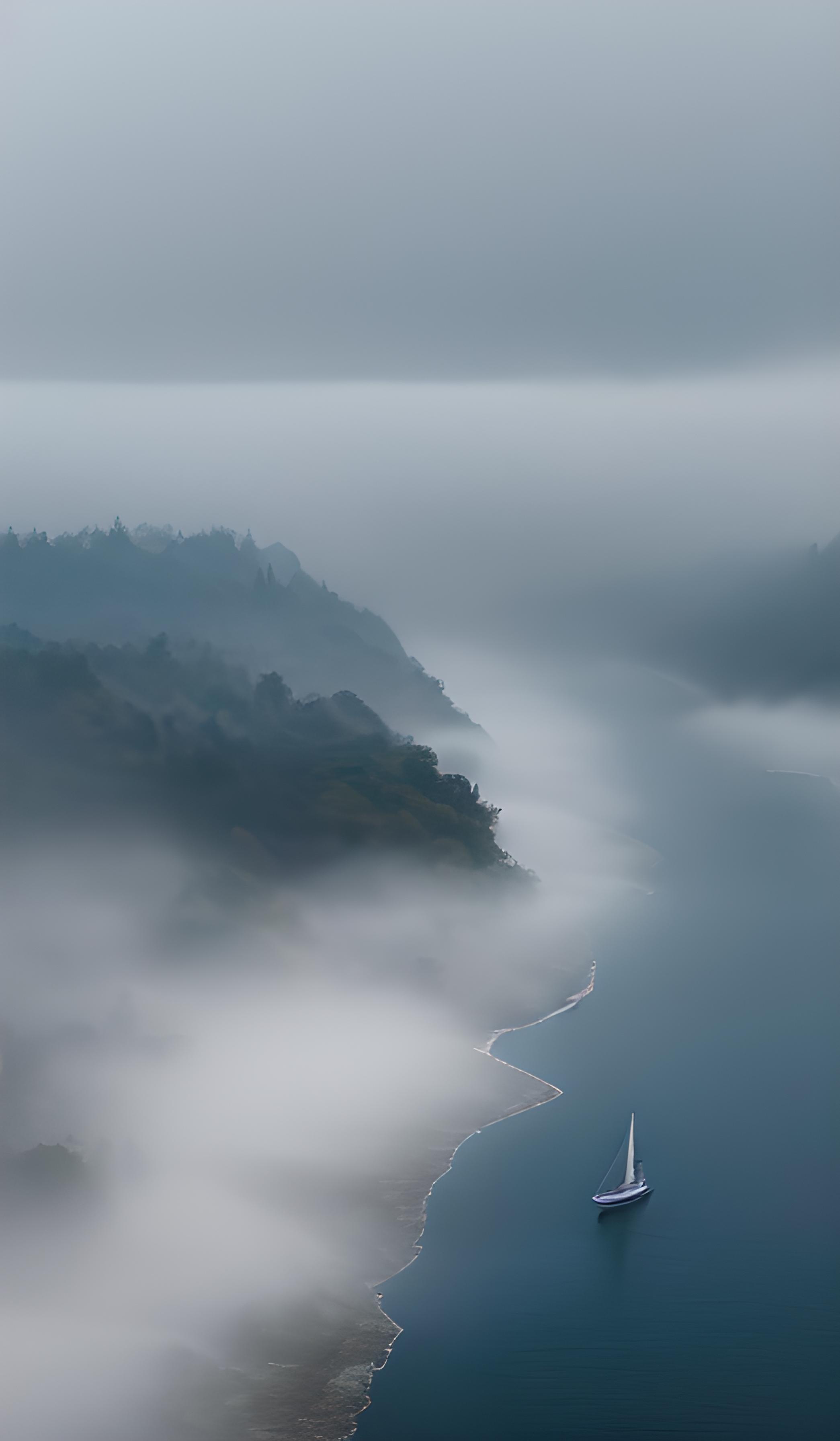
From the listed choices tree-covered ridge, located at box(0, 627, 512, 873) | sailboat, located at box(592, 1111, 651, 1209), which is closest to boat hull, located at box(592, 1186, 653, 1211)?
sailboat, located at box(592, 1111, 651, 1209)

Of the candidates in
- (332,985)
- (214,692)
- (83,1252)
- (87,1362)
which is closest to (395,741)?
(214,692)

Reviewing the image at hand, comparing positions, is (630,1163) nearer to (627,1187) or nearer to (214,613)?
(627,1187)

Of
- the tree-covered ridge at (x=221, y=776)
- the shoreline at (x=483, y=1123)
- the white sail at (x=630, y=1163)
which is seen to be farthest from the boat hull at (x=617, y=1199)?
the tree-covered ridge at (x=221, y=776)

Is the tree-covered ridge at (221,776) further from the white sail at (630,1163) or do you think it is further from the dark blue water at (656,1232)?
the white sail at (630,1163)

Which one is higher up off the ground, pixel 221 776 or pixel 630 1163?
pixel 221 776

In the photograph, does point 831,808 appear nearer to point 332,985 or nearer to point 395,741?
point 395,741

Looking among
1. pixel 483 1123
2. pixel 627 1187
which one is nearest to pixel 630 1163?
pixel 627 1187

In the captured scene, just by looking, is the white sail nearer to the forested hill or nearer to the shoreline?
the shoreline
